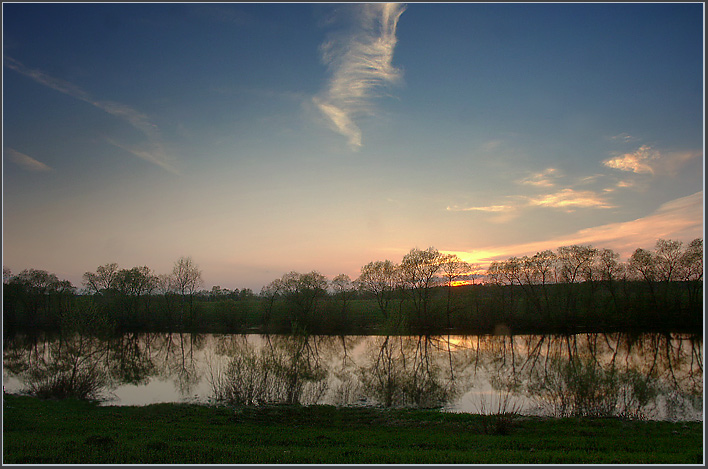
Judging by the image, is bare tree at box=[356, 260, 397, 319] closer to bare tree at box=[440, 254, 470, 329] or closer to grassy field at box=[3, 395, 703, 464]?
bare tree at box=[440, 254, 470, 329]

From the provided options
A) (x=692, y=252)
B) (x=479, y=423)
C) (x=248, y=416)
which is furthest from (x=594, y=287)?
(x=248, y=416)

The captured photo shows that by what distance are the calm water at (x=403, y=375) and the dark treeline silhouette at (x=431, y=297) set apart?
10970mm

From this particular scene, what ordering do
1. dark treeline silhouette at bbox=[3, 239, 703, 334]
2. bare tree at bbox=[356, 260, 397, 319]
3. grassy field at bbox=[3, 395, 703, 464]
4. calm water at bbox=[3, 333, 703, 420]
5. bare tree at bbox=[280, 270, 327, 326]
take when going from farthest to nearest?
1. bare tree at bbox=[356, 260, 397, 319]
2. bare tree at bbox=[280, 270, 327, 326]
3. dark treeline silhouette at bbox=[3, 239, 703, 334]
4. calm water at bbox=[3, 333, 703, 420]
5. grassy field at bbox=[3, 395, 703, 464]

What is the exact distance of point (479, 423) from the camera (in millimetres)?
15273

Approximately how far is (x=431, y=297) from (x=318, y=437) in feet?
163

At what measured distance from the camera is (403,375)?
29.3 meters

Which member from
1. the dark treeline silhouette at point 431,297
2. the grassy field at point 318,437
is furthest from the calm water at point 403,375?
the dark treeline silhouette at point 431,297

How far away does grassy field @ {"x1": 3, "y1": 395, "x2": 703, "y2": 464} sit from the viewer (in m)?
9.74

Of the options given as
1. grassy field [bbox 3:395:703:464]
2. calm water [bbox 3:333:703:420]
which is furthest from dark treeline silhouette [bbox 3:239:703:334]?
grassy field [bbox 3:395:703:464]

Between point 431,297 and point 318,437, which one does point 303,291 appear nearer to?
point 431,297

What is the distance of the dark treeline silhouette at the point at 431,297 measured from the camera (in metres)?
51.0

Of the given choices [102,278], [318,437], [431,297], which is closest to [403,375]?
[318,437]

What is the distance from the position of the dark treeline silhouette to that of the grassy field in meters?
34.5

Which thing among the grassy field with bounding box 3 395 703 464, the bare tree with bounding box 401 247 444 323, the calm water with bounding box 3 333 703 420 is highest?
the bare tree with bounding box 401 247 444 323
